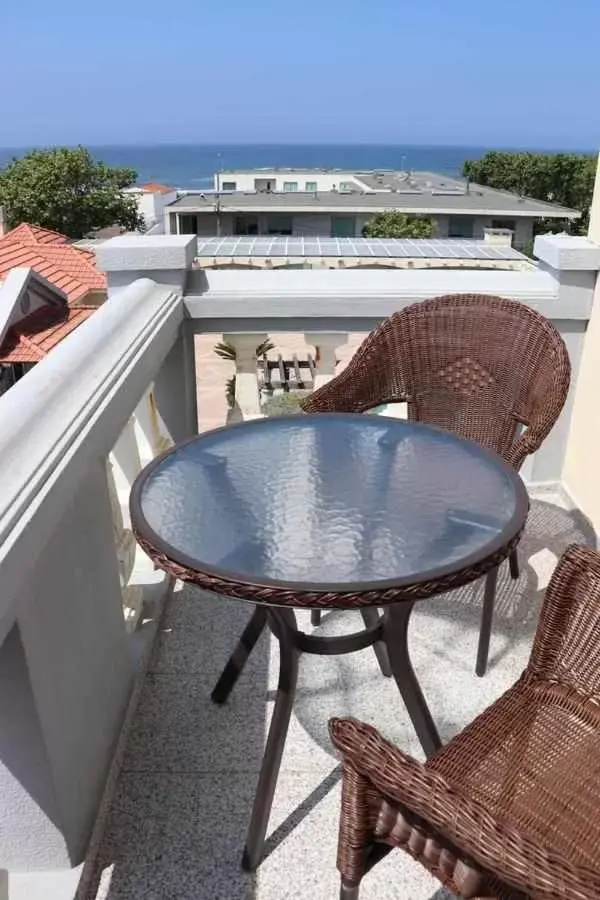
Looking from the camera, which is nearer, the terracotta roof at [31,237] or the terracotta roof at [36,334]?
the terracotta roof at [36,334]

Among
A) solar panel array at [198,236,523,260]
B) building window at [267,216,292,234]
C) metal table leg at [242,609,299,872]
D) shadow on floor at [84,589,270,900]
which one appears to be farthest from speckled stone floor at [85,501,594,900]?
building window at [267,216,292,234]

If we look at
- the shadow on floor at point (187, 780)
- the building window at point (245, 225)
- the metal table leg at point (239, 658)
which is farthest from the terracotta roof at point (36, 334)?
the building window at point (245, 225)

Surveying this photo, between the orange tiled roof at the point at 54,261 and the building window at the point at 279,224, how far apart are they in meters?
20.7

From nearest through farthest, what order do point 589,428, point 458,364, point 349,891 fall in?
1. point 349,891
2. point 458,364
3. point 589,428

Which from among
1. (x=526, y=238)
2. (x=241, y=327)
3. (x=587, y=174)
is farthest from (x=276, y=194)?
(x=241, y=327)

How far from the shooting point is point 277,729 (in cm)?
152

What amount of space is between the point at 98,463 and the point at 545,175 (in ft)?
160

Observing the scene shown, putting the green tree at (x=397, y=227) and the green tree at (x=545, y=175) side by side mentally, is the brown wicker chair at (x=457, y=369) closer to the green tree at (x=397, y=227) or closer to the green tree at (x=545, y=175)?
the green tree at (x=397, y=227)

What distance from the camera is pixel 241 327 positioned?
9.56 feet

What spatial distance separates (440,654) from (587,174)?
148ft

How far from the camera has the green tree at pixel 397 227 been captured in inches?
1207

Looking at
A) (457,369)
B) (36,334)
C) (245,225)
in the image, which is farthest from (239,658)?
(245,225)

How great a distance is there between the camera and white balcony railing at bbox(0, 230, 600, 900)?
125 cm

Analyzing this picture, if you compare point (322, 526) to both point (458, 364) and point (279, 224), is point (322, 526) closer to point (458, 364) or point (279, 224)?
point (458, 364)
